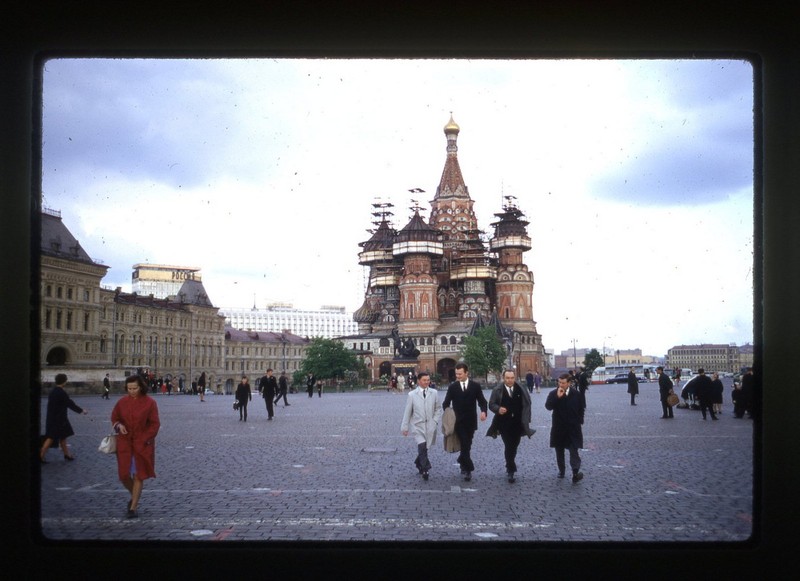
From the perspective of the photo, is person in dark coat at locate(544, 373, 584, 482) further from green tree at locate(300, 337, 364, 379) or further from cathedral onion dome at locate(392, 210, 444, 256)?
cathedral onion dome at locate(392, 210, 444, 256)

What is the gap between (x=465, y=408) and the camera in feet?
31.8

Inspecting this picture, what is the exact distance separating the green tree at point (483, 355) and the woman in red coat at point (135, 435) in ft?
182

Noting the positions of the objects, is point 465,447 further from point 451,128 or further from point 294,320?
point 294,320

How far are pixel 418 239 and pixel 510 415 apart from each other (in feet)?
248

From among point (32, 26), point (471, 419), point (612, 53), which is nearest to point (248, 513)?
point (471, 419)

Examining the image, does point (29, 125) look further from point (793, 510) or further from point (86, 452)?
point (86, 452)

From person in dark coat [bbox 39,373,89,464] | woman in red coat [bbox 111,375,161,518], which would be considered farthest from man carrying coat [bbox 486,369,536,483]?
person in dark coat [bbox 39,373,89,464]

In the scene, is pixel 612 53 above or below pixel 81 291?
above

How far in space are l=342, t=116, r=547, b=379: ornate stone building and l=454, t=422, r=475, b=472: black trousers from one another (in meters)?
67.0

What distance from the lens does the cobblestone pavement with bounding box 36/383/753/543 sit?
21.0 ft

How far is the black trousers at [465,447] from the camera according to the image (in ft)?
31.1

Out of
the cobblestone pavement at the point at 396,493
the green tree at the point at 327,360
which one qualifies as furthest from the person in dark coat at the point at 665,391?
the green tree at the point at 327,360

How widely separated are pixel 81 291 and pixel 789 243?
709cm

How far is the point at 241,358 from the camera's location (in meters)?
50.2
